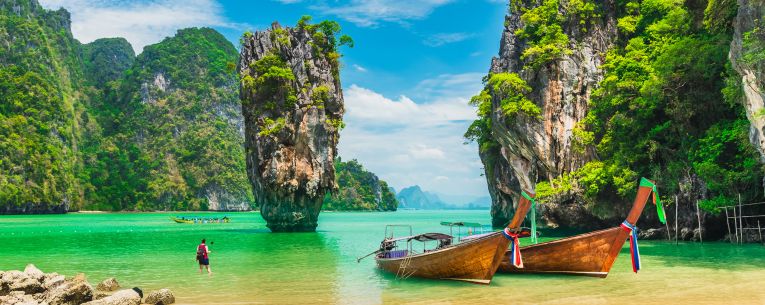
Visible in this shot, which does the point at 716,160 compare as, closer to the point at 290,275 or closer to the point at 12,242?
the point at 290,275

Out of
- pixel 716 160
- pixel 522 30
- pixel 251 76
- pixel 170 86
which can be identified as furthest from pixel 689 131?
pixel 170 86

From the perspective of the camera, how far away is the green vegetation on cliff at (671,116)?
2436 centimetres

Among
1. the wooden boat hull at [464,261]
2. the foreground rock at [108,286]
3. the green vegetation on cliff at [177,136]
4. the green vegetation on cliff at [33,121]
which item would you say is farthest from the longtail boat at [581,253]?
the green vegetation on cliff at [177,136]

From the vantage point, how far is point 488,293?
46.7 feet

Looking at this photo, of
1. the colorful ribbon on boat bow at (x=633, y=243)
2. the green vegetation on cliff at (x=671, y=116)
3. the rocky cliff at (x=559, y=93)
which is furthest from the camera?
the rocky cliff at (x=559, y=93)

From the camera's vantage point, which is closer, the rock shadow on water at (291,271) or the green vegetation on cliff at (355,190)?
the rock shadow on water at (291,271)

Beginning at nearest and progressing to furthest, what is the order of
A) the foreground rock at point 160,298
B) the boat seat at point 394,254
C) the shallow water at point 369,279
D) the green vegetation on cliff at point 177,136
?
the foreground rock at point 160,298 → the shallow water at point 369,279 → the boat seat at point 394,254 → the green vegetation on cliff at point 177,136

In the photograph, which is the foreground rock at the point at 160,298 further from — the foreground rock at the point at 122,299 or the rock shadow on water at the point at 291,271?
the rock shadow on water at the point at 291,271

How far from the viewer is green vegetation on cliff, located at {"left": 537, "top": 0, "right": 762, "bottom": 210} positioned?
24359 millimetres

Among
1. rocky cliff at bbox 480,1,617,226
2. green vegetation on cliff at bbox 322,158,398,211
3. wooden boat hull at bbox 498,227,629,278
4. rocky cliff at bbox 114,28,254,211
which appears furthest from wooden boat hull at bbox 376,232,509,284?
green vegetation on cliff at bbox 322,158,398,211

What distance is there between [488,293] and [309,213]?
31.8m

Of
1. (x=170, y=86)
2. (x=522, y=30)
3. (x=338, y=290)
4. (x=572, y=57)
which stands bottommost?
(x=338, y=290)

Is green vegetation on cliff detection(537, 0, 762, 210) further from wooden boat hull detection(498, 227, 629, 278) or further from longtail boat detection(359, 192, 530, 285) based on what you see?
longtail boat detection(359, 192, 530, 285)

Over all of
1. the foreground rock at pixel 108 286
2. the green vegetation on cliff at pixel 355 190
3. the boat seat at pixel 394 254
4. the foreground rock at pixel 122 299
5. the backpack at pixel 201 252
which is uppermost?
the green vegetation on cliff at pixel 355 190
